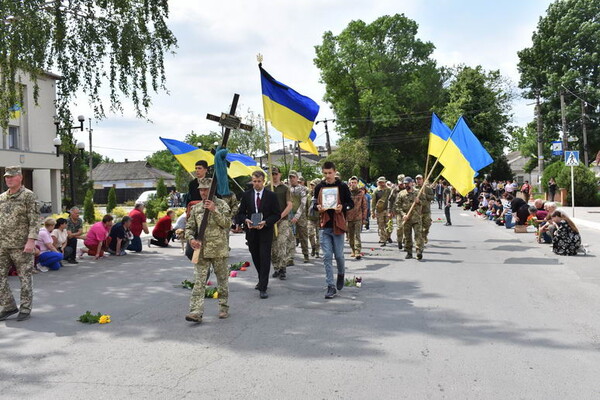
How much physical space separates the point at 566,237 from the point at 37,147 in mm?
34594

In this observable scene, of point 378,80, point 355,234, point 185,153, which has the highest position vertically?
point 378,80

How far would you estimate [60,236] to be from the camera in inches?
513

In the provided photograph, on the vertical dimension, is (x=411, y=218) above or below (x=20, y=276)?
above

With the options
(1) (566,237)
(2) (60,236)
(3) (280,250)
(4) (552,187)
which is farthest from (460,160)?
(4) (552,187)

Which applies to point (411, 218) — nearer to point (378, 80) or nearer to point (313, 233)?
point (313, 233)

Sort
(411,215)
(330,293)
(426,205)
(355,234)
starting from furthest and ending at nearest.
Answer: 1. (426,205)
2. (355,234)
3. (411,215)
4. (330,293)

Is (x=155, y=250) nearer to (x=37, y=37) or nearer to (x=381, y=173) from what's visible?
(x=37, y=37)

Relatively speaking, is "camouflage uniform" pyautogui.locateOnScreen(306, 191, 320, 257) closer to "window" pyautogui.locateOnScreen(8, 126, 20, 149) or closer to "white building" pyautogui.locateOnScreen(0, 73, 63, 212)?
"white building" pyautogui.locateOnScreen(0, 73, 63, 212)

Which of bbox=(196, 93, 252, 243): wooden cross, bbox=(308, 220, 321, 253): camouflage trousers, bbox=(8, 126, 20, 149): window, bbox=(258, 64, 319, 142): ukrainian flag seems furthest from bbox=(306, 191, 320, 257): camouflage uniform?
bbox=(8, 126, 20, 149): window

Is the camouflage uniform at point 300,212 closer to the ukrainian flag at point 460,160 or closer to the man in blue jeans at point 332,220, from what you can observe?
the man in blue jeans at point 332,220

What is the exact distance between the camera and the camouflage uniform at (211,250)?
6.73 metres

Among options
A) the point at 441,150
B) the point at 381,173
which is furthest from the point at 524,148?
the point at 441,150

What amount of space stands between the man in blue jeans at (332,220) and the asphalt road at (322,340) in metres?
0.52

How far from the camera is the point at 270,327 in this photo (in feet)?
21.3
